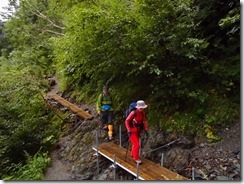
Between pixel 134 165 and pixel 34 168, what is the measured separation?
2.85 meters

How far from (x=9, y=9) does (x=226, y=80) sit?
54.3ft

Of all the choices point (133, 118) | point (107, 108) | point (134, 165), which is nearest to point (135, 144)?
point (134, 165)

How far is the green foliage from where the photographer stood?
258 inches

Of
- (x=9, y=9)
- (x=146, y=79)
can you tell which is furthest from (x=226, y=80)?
(x=9, y=9)

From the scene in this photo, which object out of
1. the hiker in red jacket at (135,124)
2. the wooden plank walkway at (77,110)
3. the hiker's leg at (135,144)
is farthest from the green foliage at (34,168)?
the hiker in red jacket at (135,124)

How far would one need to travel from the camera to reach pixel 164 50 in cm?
602

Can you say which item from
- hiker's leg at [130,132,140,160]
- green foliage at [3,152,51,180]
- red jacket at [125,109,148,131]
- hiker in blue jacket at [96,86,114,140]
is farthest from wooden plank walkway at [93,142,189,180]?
green foliage at [3,152,51,180]

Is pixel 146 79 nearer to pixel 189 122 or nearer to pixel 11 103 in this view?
pixel 189 122

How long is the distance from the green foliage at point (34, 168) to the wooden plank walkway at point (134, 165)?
154 centimetres

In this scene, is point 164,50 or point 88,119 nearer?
point 164,50

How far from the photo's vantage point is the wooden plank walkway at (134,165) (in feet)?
15.9

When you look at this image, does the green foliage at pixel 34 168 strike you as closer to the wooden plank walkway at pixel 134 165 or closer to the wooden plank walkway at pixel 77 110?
the wooden plank walkway at pixel 134 165

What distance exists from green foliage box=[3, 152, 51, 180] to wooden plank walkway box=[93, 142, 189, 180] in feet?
5.04

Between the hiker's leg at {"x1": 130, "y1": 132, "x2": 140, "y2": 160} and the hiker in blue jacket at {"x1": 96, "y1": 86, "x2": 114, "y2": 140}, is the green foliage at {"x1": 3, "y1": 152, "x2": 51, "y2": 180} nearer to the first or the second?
the hiker in blue jacket at {"x1": 96, "y1": 86, "x2": 114, "y2": 140}
